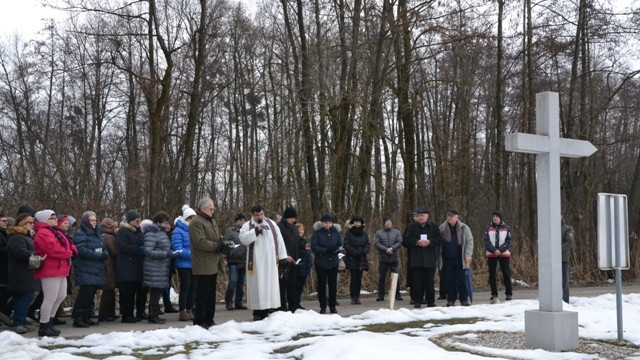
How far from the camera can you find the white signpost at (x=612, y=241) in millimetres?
10375

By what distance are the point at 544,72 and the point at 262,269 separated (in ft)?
69.6

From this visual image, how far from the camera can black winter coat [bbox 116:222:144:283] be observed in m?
13.4

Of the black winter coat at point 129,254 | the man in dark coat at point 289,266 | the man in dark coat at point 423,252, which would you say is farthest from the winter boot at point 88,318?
the man in dark coat at point 423,252

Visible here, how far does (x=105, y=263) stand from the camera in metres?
13.6

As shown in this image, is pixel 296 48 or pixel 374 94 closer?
pixel 374 94

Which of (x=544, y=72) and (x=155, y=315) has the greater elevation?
(x=544, y=72)

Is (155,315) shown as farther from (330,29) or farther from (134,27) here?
(134,27)

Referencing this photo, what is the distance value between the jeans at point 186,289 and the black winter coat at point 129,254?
0.83m

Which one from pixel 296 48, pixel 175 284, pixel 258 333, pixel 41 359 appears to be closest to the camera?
pixel 41 359

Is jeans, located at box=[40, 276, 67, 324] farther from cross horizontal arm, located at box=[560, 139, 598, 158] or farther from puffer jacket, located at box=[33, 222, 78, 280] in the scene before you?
cross horizontal arm, located at box=[560, 139, 598, 158]

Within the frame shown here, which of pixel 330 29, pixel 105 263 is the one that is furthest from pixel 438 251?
pixel 330 29

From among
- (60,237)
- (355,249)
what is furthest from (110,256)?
(355,249)

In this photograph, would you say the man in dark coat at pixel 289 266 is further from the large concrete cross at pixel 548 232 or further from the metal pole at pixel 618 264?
the metal pole at pixel 618 264

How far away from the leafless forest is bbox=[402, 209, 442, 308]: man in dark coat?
22.4 feet
